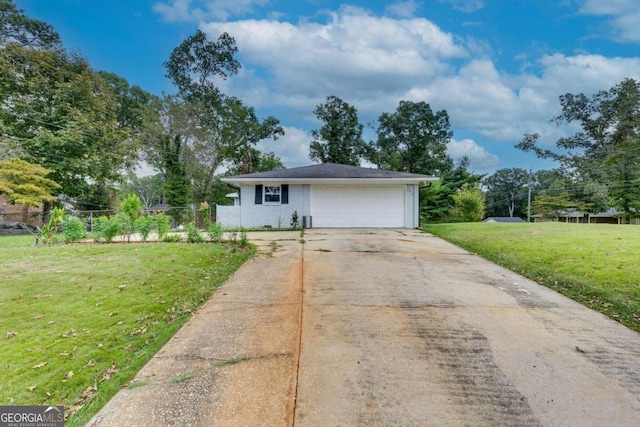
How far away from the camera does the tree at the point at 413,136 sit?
2945 centimetres

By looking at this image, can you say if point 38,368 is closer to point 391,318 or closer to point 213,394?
point 213,394

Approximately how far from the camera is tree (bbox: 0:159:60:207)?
13.8 metres

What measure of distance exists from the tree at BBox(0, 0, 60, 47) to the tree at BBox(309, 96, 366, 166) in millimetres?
19976

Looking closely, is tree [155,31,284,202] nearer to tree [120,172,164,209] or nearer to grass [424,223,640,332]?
grass [424,223,640,332]

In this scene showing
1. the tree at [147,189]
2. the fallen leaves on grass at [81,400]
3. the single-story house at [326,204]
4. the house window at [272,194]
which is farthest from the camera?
the tree at [147,189]

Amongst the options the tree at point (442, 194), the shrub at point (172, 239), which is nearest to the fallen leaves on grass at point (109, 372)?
the shrub at point (172, 239)

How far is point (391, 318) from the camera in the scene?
3.51 metres

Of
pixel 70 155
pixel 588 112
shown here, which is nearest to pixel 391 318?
pixel 70 155

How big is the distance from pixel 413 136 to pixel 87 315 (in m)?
30.0

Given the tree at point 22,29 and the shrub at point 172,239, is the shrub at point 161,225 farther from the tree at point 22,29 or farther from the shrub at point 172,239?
the tree at point 22,29

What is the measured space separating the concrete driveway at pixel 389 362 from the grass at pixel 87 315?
0.30 m

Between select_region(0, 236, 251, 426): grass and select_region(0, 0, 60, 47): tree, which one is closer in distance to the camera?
select_region(0, 236, 251, 426): grass

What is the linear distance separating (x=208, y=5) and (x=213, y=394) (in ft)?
47.1

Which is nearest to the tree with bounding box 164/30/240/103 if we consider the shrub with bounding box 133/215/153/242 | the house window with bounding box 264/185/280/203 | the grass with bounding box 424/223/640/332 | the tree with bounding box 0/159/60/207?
the tree with bounding box 0/159/60/207
